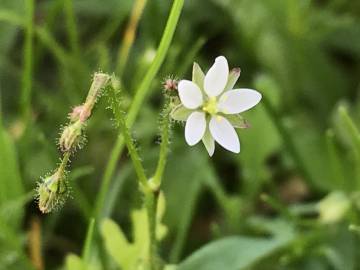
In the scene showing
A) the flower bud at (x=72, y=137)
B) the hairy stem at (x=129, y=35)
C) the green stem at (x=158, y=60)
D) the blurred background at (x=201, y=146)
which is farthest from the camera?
the hairy stem at (x=129, y=35)

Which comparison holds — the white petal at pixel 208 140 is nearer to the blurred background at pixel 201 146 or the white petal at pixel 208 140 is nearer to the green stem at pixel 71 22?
the blurred background at pixel 201 146

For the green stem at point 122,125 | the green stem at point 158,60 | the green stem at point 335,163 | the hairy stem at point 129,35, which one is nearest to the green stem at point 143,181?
the green stem at point 122,125

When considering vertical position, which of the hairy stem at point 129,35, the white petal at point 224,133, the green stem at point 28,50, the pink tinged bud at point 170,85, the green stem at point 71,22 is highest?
the hairy stem at point 129,35

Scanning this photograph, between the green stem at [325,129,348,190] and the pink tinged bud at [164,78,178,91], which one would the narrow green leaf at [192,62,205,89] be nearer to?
the pink tinged bud at [164,78,178,91]

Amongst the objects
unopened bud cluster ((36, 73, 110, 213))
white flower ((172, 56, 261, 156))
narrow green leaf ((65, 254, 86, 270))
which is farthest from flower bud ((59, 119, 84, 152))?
narrow green leaf ((65, 254, 86, 270))

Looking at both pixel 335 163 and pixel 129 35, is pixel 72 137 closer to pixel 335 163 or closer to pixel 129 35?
pixel 335 163

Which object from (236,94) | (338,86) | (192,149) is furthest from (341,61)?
(236,94)

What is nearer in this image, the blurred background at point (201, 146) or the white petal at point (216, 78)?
the white petal at point (216, 78)
